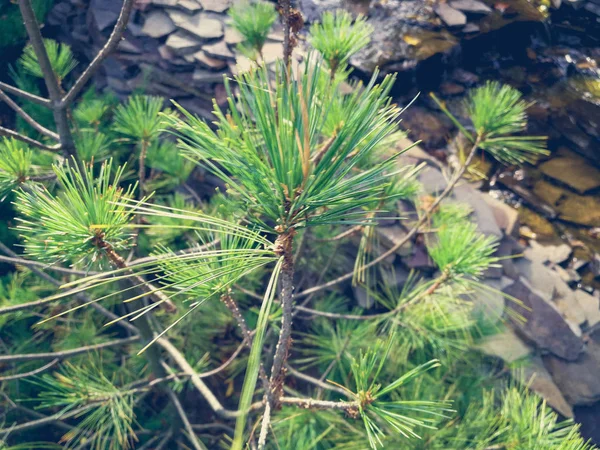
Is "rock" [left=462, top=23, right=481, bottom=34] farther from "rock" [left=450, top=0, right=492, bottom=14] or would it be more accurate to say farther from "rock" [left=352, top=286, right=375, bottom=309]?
"rock" [left=352, top=286, right=375, bottom=309]

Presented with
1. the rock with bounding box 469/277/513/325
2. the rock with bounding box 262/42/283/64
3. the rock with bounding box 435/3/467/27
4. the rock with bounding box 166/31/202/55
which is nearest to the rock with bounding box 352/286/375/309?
the rock with bounding box 469/277/513/325

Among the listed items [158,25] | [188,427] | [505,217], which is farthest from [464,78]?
[188,427]

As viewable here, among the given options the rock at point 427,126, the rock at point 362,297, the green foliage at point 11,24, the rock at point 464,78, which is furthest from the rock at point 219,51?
the rock at point 464,78

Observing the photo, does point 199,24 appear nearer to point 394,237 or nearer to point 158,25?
point 158,25

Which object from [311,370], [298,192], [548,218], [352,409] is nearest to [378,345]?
[352,409]

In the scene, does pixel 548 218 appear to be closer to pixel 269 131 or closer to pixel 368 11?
pixel 368 11

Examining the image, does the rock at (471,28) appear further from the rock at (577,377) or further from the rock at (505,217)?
the rock at (577,377)
